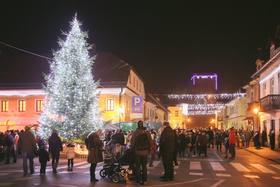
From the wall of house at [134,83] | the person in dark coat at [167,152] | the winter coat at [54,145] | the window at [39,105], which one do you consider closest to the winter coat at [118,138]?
the winter coat at [54,145]

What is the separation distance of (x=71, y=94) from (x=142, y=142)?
39.6 ft

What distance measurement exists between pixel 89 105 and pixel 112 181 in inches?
445

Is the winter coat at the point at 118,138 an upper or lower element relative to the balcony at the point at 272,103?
lower

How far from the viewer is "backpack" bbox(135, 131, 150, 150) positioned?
9750 millimetres

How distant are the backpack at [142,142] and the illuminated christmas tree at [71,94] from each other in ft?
36.9

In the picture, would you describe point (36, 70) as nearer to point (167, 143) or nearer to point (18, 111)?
point (18, 111)

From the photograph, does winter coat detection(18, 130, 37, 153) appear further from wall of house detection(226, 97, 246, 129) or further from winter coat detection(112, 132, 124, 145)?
wall of house detection(226, 97, 246, 129)

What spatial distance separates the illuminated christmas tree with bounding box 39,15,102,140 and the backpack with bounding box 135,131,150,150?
36.9 feet

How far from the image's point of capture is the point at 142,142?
9.78 metres

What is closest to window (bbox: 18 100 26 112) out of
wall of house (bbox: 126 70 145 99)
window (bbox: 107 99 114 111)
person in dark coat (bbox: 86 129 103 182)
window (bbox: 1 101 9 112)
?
window (bbox: 1 101 9 112)

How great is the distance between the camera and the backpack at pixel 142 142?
384 inches

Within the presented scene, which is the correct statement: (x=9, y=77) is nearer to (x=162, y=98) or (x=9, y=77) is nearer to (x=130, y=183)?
(x=130, y=183)

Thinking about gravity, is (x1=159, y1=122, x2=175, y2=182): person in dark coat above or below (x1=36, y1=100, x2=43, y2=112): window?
below

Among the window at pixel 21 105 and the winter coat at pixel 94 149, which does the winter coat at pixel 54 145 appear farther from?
the window at pixel 21 105
